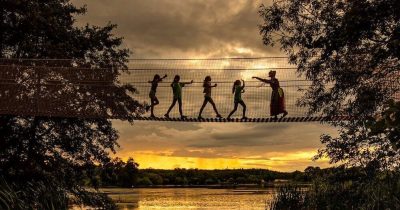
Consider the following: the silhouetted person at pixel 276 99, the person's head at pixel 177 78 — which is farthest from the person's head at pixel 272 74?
the person's head at pixel 177 78

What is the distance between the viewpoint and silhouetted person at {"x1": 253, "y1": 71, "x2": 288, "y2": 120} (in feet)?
45.2

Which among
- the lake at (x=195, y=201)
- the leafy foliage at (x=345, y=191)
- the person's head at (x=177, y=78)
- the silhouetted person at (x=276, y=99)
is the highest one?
the person's head at (x=177, y=78)

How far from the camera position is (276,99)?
13.9 m

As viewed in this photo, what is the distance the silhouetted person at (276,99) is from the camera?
45.2ft

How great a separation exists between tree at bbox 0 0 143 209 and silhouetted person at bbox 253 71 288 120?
540 centimetres

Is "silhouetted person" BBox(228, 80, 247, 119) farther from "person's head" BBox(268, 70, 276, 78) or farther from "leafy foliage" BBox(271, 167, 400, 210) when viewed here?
"leafy foliage" BBox(271, 167, 400, 210)

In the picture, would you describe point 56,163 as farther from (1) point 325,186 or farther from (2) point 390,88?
(2) point 390,88

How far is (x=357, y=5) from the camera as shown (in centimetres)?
1373

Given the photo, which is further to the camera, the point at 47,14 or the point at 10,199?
the point at 47,14

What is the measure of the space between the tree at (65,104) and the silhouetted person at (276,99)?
5.40m

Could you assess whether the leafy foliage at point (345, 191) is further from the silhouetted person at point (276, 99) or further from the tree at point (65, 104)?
the tree at point (65, 104)

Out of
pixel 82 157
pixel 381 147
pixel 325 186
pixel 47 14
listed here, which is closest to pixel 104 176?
pixel 82 157

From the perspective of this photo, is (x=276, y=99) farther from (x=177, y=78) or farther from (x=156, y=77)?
(x=156, y=77)

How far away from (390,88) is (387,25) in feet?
6.12
